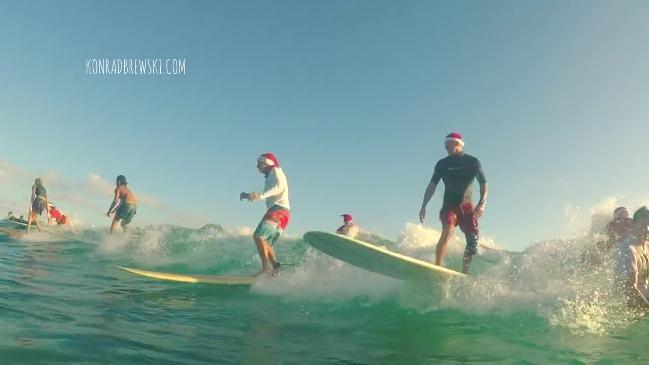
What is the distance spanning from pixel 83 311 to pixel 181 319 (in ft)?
3.48

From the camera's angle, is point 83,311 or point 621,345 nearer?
point 621,345

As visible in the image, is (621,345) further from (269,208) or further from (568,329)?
(269,208)

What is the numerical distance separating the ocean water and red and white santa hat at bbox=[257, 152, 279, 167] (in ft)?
6.36

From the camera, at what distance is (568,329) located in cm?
491

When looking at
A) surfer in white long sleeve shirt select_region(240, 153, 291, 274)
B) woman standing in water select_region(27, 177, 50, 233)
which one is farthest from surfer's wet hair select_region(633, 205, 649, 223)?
woman standing in water select_region(27, 177, 50, 233)

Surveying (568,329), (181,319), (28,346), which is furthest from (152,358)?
(568,329)

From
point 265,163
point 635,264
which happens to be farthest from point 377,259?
point 635,264

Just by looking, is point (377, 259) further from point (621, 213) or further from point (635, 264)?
point (621, 213)

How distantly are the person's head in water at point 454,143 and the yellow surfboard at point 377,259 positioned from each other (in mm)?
1922

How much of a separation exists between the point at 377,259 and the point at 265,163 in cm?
303

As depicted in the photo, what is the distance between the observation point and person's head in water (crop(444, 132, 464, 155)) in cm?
675

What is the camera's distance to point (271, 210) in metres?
7.92

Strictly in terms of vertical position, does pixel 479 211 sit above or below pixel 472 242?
above

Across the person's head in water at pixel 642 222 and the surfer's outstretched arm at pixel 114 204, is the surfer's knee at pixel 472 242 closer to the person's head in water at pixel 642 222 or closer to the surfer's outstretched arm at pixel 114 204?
the person's head in water at pixel 642 222
